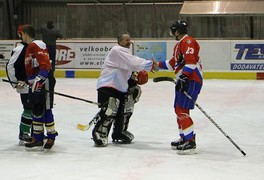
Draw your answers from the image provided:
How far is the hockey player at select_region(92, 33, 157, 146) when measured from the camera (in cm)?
623

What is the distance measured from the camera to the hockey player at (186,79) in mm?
5680

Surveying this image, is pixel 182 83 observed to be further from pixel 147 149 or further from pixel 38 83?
pixel 38 83

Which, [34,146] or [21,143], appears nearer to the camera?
[34,146]

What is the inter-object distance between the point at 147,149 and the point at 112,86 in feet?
2.59

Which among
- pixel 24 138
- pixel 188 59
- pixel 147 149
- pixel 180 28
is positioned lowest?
pixel 147 149

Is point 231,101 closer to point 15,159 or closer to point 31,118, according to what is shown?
point 31,118

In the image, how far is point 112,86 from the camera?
6.31m

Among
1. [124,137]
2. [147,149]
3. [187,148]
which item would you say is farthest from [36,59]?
[187,148]

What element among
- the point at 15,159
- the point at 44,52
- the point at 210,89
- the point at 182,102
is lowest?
the point at 210,89

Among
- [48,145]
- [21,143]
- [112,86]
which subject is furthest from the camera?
[21,143]

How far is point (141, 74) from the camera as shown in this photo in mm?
6473

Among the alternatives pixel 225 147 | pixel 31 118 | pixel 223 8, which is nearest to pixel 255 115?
pixel 225 147

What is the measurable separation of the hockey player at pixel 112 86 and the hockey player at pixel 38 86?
0.55 meters

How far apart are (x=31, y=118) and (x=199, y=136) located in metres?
2.04
